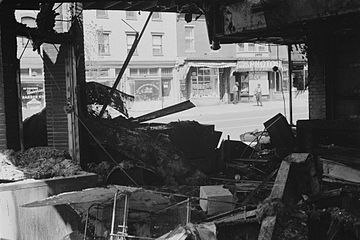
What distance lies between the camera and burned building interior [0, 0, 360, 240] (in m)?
5.86

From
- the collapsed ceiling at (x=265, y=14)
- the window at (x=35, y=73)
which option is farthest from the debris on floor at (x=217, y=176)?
the window at (x=35, y=73)

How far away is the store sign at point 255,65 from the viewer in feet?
149

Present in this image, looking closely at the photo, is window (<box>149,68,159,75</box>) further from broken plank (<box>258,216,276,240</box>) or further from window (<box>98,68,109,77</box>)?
broken plank (<box>258,216,276,240</box>)

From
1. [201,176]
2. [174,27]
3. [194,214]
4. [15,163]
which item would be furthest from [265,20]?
[174,27]

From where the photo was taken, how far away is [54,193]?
25.2ft

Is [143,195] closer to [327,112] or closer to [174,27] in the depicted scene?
[327,112]

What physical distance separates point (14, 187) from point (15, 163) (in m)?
1.09

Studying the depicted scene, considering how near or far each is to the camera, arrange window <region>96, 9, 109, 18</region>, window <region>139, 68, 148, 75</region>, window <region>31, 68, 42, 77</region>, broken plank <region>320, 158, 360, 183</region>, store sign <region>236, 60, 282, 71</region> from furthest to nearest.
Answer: store sign <region>236, 60, 282, 71</region>, window <region>139, 68, 148, 75</region>, window <region>96, 9, 109, 18</region>, window <region>31, 68, 42, 77</region>, broken plank <region>320, 158, 360, 183</region>

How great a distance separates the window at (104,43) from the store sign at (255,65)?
41.8 feet

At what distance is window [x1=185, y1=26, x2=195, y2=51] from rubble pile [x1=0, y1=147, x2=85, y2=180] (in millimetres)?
35023

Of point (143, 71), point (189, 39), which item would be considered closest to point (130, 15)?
point (143, 71)

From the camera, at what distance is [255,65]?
46.6 m

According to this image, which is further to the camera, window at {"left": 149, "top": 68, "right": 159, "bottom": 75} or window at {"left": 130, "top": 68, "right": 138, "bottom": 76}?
window at {"left": 149, "top": 68, "right": 159, "bottom": 75}

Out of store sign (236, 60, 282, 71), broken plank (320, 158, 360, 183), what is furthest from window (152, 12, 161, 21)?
broken plank (320, 158, 360, 183)
